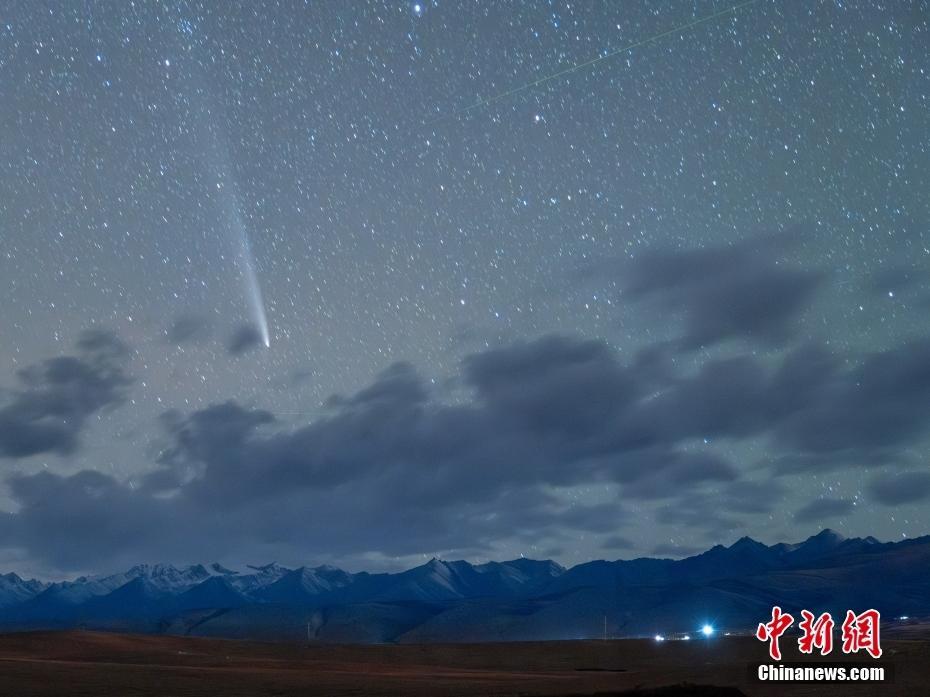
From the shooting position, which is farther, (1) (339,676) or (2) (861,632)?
(1) (339,676)

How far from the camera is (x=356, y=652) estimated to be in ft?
346

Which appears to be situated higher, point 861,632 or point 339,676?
point 861,632

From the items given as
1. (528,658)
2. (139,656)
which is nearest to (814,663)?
(528,658)

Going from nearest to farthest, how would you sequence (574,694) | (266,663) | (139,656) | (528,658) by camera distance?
(574,694), (266,663), (139,656), (528,658)

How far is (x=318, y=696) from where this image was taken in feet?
152

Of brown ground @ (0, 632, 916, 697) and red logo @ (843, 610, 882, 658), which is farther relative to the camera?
brown ground @ (0, 632, 916, 697)

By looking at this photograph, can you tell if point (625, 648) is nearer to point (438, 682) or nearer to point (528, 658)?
point (528, 658)

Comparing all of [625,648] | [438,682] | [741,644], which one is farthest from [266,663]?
[741,644]

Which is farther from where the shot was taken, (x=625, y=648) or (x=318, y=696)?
(x=625, y=648)

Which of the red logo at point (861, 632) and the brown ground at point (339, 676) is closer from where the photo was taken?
the red logo at point (861, 632)

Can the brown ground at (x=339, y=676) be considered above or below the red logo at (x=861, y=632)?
below

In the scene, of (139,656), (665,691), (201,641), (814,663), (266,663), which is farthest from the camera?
(201,641)

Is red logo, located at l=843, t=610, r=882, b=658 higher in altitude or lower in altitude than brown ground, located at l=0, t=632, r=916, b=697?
higher

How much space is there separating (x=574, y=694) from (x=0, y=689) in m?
26.4
